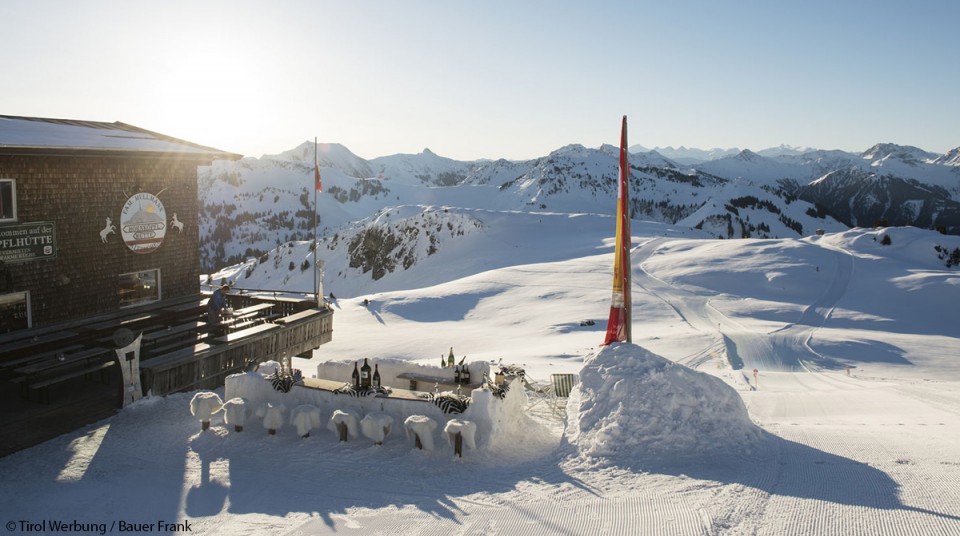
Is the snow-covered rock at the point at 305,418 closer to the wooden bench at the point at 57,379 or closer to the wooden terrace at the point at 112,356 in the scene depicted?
the wooden terrace at the point at 112,356

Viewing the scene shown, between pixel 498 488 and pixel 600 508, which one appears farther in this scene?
pixel 498 488

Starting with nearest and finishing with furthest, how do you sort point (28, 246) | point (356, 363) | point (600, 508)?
point (600, 508) → point (356, 363) → point (28, 246)

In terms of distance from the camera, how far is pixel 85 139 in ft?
56.3

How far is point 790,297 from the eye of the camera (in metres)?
37.0

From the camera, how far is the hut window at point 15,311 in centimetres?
1555

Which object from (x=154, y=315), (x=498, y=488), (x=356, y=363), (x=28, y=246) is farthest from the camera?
(x=154, y=315)

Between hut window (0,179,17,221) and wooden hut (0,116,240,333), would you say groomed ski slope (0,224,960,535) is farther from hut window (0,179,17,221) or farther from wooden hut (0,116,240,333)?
hut window (0,179,17,221)

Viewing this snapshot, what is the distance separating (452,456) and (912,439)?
8.22m

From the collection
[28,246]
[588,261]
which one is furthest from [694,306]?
[28,246]

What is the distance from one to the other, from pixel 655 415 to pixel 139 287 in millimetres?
16354

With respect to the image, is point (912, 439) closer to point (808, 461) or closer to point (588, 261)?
point (808, 461)

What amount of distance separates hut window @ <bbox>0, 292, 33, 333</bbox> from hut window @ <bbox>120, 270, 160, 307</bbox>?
8.99 ft

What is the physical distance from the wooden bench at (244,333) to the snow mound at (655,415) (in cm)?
963

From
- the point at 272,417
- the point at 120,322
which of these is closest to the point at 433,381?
the point at 272,417
